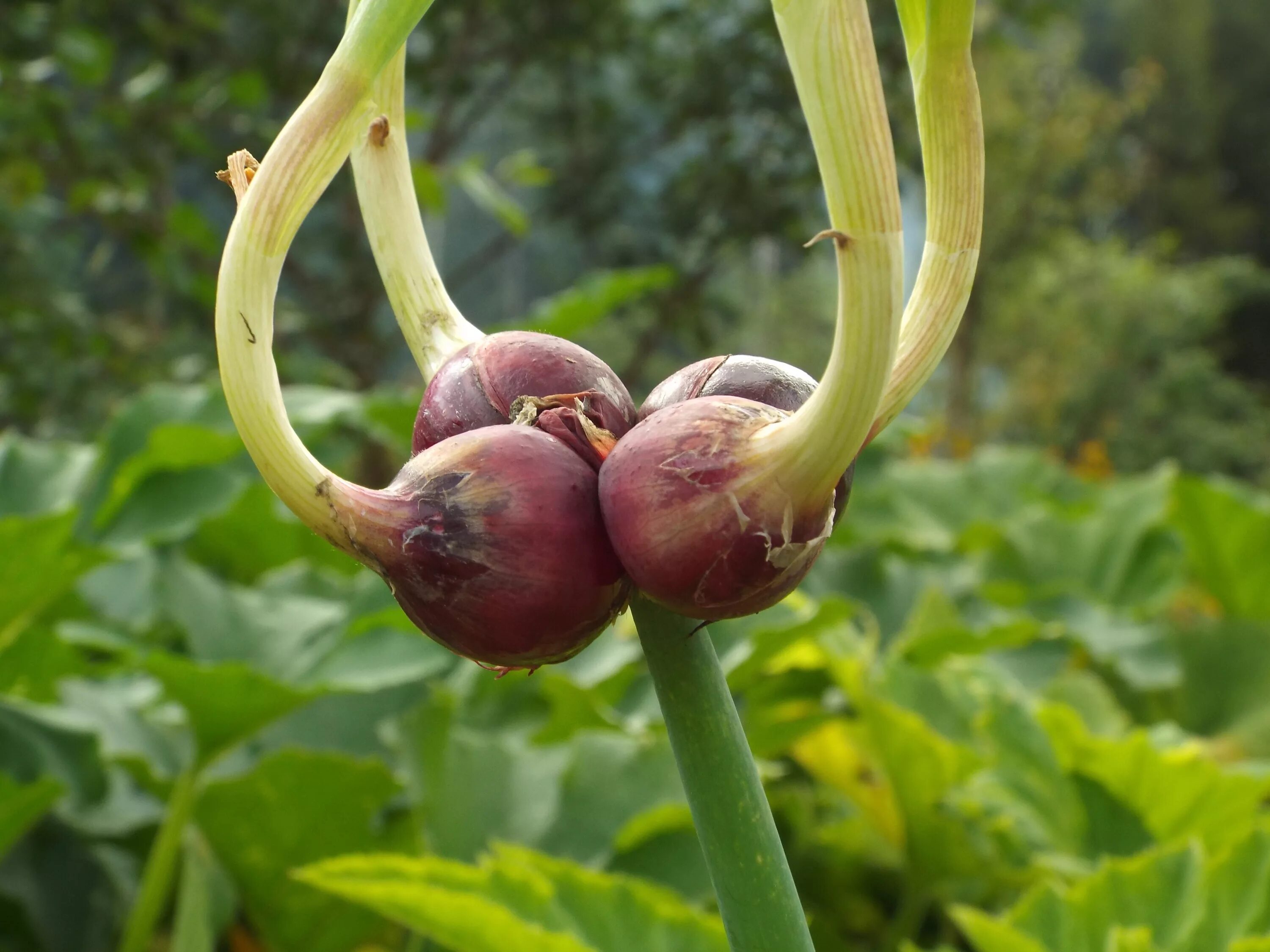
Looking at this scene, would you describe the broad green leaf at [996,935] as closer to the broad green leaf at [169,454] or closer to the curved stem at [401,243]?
the curved stem at [401,243]

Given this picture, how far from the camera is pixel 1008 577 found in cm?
152

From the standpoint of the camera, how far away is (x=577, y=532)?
8.8 inches

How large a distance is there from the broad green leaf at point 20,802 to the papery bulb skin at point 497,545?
574 mm

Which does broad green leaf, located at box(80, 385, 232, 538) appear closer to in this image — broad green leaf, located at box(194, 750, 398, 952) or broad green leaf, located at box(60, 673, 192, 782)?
broad green leaf, located at box(60, 673, 192, 782)

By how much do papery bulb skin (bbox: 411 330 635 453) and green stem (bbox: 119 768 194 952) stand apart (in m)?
0.58

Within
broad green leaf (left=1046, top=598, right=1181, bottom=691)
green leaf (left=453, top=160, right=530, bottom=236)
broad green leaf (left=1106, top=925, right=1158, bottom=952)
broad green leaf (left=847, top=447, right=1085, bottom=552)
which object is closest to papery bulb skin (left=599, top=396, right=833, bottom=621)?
broad green leaf (left=1106, top=925, right=1158, bottom=952)

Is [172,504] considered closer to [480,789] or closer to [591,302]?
[480,789]

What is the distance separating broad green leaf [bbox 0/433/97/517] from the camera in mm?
1001

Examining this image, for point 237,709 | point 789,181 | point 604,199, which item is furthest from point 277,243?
point 604,199

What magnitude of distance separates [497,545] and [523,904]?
315 millimetres

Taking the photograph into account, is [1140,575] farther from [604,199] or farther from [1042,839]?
[604,199]

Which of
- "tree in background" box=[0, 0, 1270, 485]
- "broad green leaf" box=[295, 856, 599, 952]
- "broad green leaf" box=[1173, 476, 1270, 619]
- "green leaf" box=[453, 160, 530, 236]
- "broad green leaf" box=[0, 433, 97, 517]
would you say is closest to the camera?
"broad green leaf" box=[295, 856, 599, 952]

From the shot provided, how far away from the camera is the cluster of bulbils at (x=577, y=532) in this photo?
21 centimetres

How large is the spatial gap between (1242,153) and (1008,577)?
18.6 m
